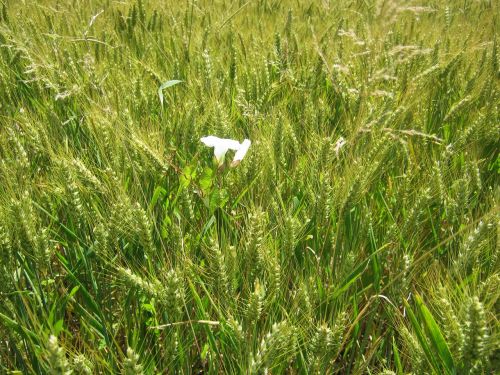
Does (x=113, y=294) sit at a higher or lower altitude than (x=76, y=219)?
lower

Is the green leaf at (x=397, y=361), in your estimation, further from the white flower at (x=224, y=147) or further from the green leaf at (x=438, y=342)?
the white flower at (x=224, y=147)

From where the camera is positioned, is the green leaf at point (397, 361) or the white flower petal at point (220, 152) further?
the white flower petal at point (220, 152)

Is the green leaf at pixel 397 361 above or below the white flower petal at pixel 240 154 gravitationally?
below

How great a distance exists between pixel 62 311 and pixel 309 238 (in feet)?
1.54

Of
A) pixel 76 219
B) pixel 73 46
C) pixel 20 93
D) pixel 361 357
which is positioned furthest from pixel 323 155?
pixel 73 46

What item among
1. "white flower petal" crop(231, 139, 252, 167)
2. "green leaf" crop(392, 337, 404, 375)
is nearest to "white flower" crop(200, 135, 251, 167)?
"white flower petal" crop(231, 139, 252, 167)

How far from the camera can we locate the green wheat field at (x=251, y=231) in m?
0.67

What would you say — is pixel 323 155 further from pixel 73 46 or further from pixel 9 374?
pixel 73 46

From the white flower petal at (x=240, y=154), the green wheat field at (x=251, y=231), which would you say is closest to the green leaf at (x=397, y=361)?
the green wheat field at (x=251, y=231)

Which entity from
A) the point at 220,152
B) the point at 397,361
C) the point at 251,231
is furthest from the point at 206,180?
the point at 397,361

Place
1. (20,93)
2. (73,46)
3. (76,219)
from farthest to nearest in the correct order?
1. (73,46)
2. (20,93)
3. (76,219)

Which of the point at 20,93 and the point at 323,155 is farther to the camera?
A: the point at 20,93

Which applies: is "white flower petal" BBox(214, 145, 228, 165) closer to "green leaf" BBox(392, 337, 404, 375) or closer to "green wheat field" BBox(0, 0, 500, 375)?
"green wheat field" BBox(0, 0, 500, 375)

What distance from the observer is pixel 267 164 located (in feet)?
3.14
